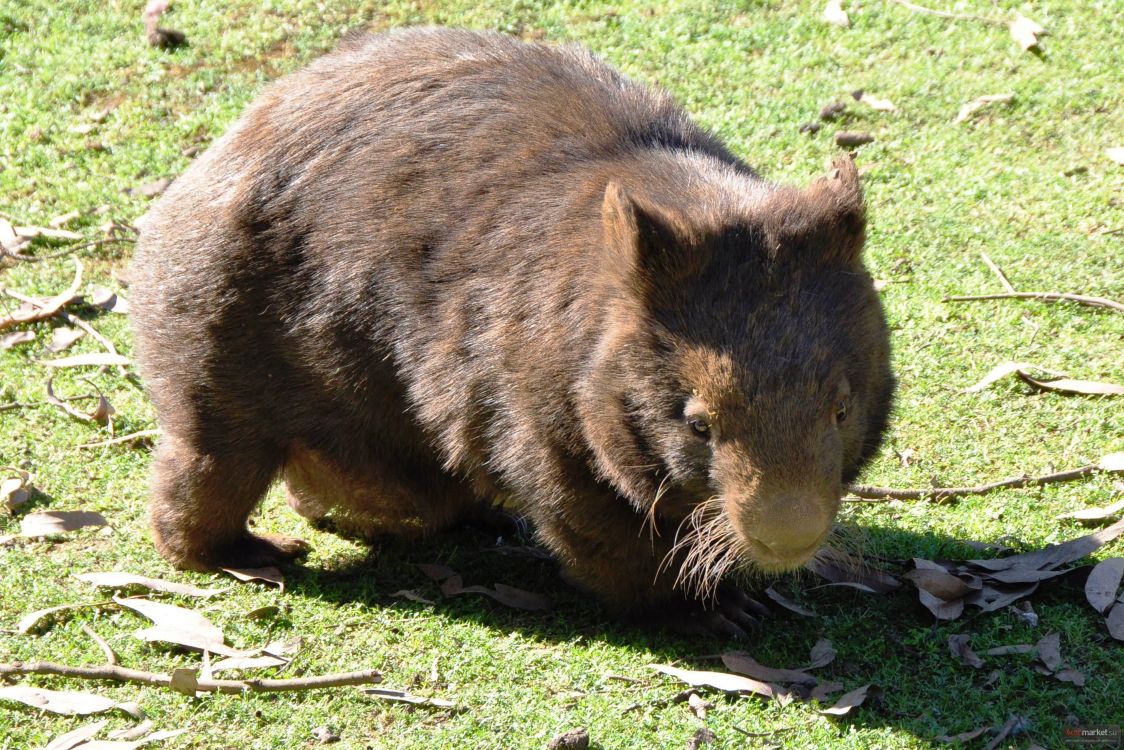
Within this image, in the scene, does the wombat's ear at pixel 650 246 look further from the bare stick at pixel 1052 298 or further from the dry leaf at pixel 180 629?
the bare stick at pixel 1052 298

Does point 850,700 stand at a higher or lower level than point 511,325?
lower

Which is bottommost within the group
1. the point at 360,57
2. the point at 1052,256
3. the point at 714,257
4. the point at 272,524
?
the point at 272,524

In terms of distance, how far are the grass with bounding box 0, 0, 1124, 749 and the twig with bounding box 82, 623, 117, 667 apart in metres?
0.03

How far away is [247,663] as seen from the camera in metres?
4.49

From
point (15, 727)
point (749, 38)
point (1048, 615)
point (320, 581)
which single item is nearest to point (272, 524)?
point (320, 581)

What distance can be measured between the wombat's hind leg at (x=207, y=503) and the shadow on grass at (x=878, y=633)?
28 centimetres

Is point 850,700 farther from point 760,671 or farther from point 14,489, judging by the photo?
point 14,489

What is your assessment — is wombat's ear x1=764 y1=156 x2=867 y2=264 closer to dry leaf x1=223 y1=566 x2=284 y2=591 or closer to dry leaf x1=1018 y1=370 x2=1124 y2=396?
dry leaf x1=1018 y1=370 x2=1124 y2=396

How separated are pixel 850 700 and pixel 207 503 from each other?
96.8 inches

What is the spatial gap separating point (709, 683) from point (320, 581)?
5.43 feet

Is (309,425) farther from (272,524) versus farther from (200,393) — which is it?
(272,524)

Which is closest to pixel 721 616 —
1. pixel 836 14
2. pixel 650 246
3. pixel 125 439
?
pixel 650 246

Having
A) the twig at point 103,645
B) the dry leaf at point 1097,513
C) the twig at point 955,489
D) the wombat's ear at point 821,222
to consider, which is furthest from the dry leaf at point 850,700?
the twig at point 103,645

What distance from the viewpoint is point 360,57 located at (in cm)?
507
